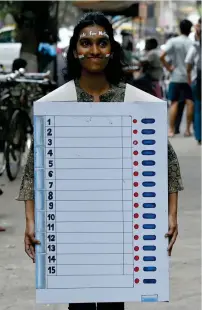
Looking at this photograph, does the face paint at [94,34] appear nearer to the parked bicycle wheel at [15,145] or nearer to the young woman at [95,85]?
the young woman at [95,85]

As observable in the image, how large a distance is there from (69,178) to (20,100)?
25.3ft

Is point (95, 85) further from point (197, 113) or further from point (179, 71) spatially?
point (179, 71)

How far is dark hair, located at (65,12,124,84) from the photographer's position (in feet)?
13.3

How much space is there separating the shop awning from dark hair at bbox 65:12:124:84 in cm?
1163

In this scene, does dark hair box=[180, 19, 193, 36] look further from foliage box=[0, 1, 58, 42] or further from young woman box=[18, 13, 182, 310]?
young woman box=[18, 13, 182, 310]

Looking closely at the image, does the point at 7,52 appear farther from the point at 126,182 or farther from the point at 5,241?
the point at 126,182

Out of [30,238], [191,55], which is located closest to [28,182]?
[30,238]

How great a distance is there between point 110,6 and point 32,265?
12.5 metres

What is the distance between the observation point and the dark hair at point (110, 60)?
13.3 ft

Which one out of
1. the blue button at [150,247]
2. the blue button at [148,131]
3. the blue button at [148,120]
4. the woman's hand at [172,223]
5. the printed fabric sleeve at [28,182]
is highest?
the blue button at [148,120]

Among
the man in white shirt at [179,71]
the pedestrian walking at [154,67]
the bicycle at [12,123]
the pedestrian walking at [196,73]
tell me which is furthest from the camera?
the pedestrian walking at [154,67]

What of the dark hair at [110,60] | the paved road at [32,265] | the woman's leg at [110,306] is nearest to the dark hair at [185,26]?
the paved road at [32,265]

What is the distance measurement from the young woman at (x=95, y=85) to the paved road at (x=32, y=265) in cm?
181

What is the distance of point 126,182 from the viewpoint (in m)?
3.89
